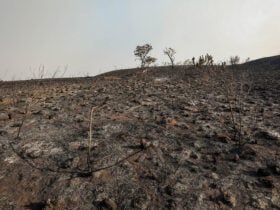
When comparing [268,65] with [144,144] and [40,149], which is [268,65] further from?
[40,149]

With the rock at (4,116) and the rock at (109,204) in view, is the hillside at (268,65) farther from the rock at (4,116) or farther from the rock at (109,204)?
the rock at (109,204)

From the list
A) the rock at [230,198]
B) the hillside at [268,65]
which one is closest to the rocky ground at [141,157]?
the rock at [230,198]

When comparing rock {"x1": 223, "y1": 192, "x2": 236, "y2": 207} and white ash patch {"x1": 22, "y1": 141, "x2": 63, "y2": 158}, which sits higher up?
white ash patch {"x1": 22, "y1": 141, "x2": 63, "y2": 158}

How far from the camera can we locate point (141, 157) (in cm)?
423

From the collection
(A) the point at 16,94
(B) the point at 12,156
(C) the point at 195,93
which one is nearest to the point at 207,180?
(B) the point at 12,156

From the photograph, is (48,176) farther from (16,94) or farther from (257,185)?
(16,94)

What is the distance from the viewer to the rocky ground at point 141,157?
10.8ft

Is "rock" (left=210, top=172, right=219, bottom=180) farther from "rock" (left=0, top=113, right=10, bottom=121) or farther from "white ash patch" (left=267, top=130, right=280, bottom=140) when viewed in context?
"rock" (left=0, top=113, right=10, bottom=121)

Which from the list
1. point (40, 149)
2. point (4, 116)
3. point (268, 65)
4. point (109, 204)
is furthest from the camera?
point (268, 65)

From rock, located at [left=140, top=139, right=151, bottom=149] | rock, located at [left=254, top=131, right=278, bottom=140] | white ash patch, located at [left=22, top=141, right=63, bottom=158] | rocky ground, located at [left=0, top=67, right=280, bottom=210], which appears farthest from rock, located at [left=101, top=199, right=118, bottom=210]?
rock, located at [left=254, top=131, right=278, bottom=140]

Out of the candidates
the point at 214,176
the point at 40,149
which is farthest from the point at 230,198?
the point at 40,149

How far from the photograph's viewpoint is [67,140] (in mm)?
4910

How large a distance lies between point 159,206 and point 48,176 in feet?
5.03

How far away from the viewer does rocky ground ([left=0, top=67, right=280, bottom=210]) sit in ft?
10.8
